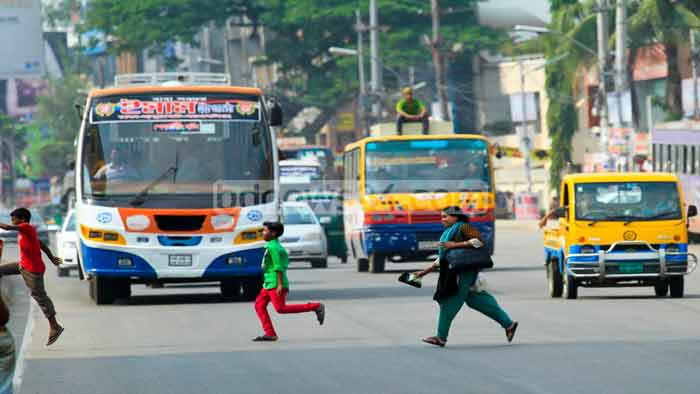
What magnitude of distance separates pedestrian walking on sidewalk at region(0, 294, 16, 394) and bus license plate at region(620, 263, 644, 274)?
48.9 feet

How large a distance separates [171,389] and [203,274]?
10541mm

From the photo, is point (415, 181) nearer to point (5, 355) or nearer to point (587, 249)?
point (587, 249)

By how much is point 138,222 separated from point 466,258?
810cm

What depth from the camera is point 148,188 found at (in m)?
24.1

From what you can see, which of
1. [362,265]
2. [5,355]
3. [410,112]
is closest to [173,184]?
[410,112]

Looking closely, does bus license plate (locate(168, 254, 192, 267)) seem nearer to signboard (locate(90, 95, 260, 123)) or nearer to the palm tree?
signboard (locate(90, 95, 260, 123))

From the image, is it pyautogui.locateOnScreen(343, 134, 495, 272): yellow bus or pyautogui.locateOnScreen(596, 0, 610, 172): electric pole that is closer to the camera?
pyautogui.locateOnScreen(343, 134, 495, 272): yellow bus

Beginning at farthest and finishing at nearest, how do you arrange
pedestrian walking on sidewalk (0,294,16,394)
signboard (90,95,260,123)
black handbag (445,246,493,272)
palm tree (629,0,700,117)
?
palm tree (629,0,700,117) < signboard (90,95,260,123) < black handbag (445,246,493,272) < pedestrian walking on sidewalk (0,294,16,394)

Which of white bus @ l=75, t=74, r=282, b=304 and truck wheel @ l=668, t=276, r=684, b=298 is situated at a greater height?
white bus @ l=75, t=74, r=282, b=304

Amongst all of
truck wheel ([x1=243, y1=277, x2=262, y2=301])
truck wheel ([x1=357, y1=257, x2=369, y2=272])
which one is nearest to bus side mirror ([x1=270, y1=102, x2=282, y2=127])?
truck wheel ([x1=243, y1=277, x2=262, y2=301])

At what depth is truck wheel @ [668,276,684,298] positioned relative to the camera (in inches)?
945

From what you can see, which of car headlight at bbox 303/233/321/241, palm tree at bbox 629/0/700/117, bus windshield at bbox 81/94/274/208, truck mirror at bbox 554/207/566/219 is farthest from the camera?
palm tree at bbox 629/0/700/117

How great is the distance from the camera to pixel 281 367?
1516 centimetres

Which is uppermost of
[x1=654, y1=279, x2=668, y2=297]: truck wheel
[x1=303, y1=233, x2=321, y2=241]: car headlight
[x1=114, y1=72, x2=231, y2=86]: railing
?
[x1=114, y1=72, x2=231, y2=86]: railing
